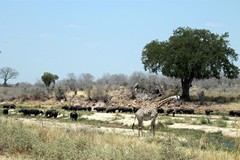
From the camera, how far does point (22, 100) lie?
71.2 m

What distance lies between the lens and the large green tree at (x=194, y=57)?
57.7 metres

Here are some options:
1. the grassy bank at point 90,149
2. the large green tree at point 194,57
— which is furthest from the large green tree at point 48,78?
the grassy bank at point 90,149

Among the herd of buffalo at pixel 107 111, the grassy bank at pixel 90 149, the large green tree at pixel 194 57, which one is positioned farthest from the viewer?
the large green tree at pixel 194 57

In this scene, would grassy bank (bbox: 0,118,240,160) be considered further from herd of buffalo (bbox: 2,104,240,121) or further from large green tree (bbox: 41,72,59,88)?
large green tree (bbox: 41,72,59,88)

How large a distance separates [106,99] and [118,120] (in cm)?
2683

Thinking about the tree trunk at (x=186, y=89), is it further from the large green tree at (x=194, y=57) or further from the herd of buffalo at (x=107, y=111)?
the herd of buffalo at (x=107, y=111)

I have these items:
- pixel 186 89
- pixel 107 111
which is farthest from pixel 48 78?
pixel 107 111

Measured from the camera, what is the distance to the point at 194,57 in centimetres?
5728

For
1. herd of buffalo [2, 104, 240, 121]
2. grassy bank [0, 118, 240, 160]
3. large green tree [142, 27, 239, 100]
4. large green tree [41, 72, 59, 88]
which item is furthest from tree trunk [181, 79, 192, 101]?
grassy bank [0, 118, 240, 160]

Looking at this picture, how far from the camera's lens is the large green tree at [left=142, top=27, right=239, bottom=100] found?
189ft

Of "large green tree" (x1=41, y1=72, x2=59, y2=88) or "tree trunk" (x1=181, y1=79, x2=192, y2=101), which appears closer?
"tree trunk" (x1=181, y1=79, x2=192, y2=101)

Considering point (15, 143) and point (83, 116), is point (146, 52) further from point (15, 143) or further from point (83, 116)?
point (15, 143)

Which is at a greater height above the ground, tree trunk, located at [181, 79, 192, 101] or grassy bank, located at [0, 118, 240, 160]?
tree trunk, located at [181, 79, 192, 101]

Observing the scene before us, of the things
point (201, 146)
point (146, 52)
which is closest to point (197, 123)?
point (201, 146)
